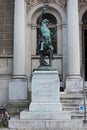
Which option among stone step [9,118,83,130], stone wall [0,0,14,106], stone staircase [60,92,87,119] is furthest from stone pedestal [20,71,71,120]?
stone wall [0,0,14,106]

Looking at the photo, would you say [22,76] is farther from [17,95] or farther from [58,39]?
[58,39]

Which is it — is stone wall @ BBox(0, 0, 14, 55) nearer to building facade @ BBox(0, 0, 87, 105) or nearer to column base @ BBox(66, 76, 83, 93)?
building facade @ BBox(0, 0, 87, 105)

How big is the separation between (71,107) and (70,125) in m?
3.51

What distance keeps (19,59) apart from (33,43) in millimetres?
2042

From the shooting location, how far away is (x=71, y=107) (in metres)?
18.8

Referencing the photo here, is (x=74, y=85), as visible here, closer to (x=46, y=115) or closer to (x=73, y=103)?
(x=73, y=103)

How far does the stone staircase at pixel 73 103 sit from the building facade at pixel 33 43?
3.98ft

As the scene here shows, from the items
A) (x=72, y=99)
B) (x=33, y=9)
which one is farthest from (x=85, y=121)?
(x=33, y=9)

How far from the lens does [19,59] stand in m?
22.2

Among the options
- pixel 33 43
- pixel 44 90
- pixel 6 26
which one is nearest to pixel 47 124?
pixel 44 90

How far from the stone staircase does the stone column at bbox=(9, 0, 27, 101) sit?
2427mm

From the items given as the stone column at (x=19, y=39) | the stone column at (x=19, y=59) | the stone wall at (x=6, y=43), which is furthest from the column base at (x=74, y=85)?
the stone wall at (x=6, y=43)

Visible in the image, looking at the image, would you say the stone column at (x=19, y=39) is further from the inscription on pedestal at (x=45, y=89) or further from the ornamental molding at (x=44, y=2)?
the inscription on pedestal at (x=45, y=89)

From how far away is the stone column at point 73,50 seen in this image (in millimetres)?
21562
